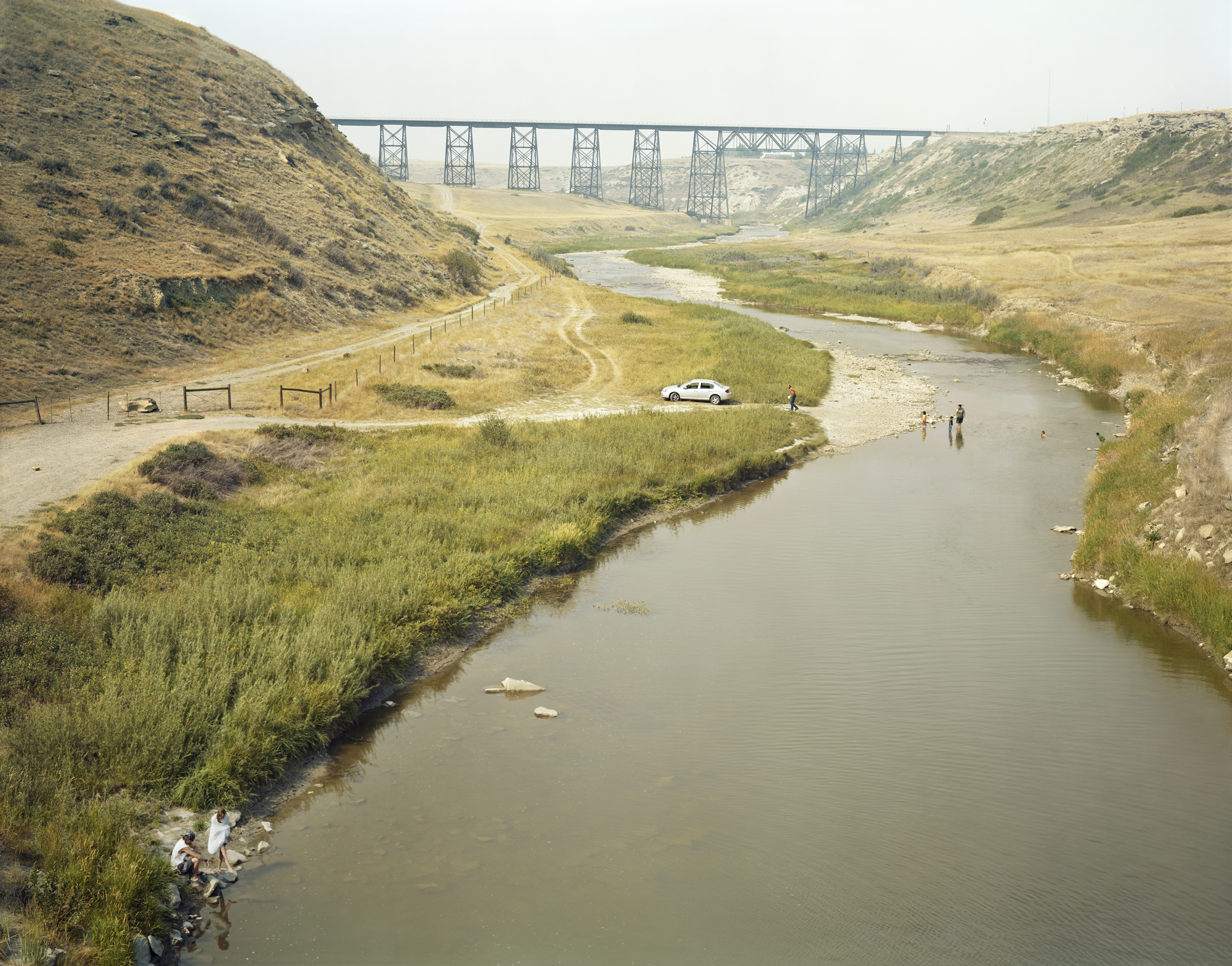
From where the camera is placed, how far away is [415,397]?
123 feet

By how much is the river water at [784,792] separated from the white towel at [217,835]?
577mm

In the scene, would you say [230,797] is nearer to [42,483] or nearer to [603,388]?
[42,483]

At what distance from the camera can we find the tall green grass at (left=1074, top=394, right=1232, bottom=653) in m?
19.5

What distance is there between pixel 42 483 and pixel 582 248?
12838 cm

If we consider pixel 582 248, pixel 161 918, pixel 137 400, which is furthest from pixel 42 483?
pixel 582 248

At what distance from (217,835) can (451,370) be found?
109ft

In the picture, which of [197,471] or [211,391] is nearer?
[197,471]

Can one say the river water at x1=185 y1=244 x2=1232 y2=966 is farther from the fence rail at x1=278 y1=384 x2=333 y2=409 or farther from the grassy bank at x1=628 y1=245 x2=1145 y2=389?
the grassy bank at x1=628 y1=245 x2=1145 y2=389

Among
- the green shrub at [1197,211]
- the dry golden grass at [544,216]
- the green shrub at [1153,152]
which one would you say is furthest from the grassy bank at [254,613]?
the green shrub at [1153,152]

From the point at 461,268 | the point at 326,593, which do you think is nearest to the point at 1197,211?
the point at 461,268

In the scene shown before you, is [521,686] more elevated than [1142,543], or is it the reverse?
[1142,543]

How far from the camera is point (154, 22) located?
74.6m

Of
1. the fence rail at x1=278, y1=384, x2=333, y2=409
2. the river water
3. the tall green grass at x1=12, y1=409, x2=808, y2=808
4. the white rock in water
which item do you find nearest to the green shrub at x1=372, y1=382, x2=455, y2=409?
the fence rail at x1=278, y1=384, x2=333, y2=409

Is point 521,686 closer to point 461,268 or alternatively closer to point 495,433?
point 495,433
